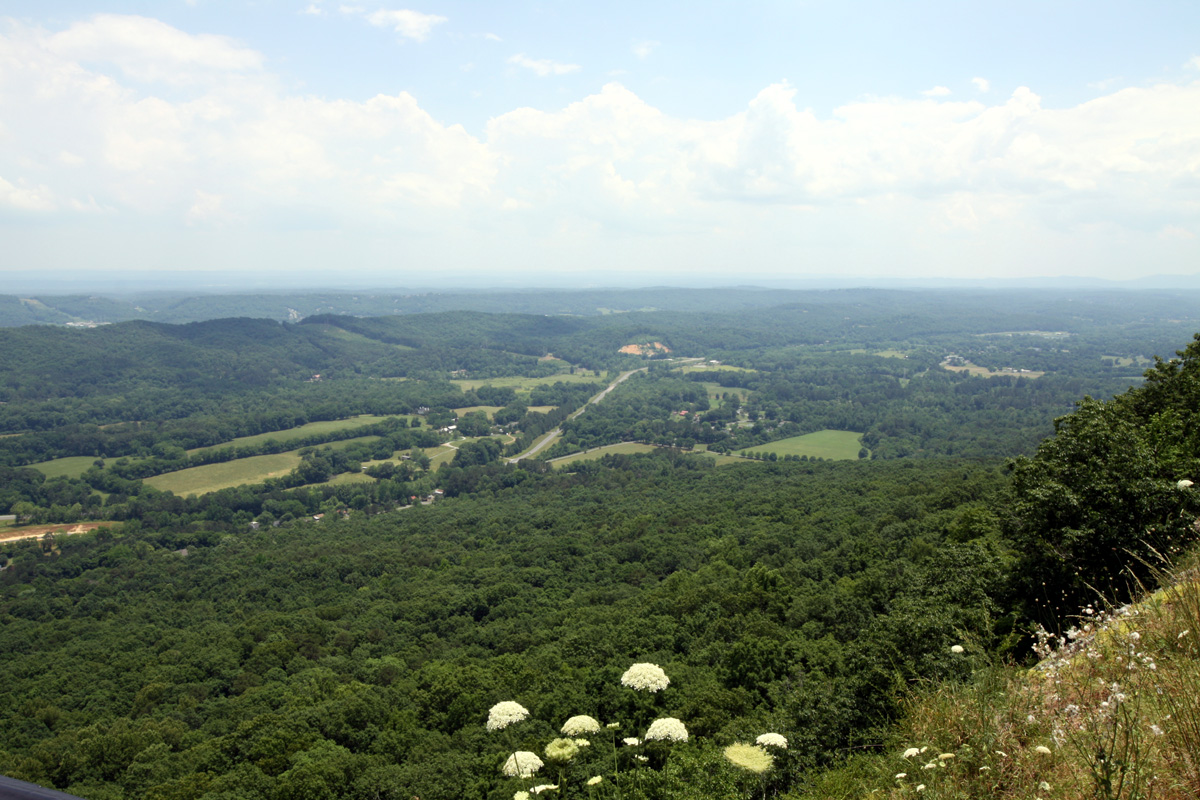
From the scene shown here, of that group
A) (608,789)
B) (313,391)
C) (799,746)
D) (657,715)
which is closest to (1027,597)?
(799,746)

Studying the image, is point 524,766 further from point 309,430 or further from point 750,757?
point 309,430

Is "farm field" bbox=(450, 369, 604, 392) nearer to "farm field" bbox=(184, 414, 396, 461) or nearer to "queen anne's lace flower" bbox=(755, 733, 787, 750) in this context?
"farm field" bbox=(184, 414, 396, 461)

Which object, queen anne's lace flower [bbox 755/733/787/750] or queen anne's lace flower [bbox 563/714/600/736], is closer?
queen anne's lace flower [bbox 755/733/787/750]

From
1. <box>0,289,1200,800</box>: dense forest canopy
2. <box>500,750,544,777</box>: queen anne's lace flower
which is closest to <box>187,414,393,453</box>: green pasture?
<box>0,289,1200,800</box>: dense forest canopy

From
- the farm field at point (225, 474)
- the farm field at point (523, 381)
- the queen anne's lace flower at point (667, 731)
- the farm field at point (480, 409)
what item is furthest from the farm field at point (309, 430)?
the queen anne's lace flower at point (667, 731)

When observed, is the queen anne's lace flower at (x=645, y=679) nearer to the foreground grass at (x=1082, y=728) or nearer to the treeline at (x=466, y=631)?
the treeline at (x=466, y=631)

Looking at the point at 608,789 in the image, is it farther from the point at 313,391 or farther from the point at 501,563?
the point at 313,391
